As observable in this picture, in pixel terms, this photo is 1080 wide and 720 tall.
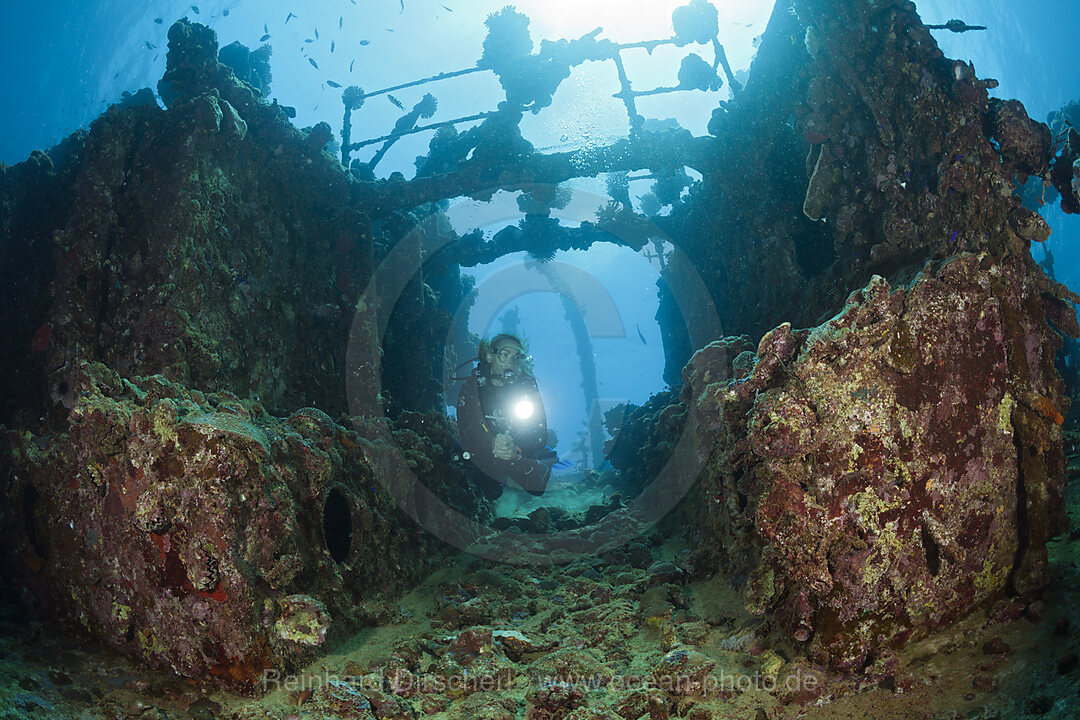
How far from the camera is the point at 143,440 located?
319 cm

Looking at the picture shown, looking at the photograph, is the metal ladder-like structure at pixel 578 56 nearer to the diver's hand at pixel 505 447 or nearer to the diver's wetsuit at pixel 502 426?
the diver's wetsuit at pixel 502 426

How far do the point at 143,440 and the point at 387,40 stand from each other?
69.1m

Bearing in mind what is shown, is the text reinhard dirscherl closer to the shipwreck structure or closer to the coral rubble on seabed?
the coral rubble on seabed

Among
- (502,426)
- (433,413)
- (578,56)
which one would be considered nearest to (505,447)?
(502,426)

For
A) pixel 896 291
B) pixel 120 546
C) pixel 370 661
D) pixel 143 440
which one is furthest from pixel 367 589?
pixel 896 291

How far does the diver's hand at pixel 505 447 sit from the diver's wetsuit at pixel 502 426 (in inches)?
2.9

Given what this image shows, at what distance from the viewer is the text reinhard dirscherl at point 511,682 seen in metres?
2.71

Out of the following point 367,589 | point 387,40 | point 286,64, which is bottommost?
point 367,589

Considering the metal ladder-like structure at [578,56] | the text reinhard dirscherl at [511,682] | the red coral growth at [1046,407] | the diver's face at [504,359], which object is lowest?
the text reinhard dirscherl at [511,682]

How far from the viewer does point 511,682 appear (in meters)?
3.12

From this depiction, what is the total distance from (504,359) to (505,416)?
0.87m

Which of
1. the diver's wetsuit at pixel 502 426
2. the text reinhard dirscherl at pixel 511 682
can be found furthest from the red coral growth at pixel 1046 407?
the diver's wetsuit at pixel 502 426

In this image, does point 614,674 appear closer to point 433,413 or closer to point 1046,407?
point 1046,407

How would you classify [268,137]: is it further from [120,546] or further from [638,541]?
[638,541]
